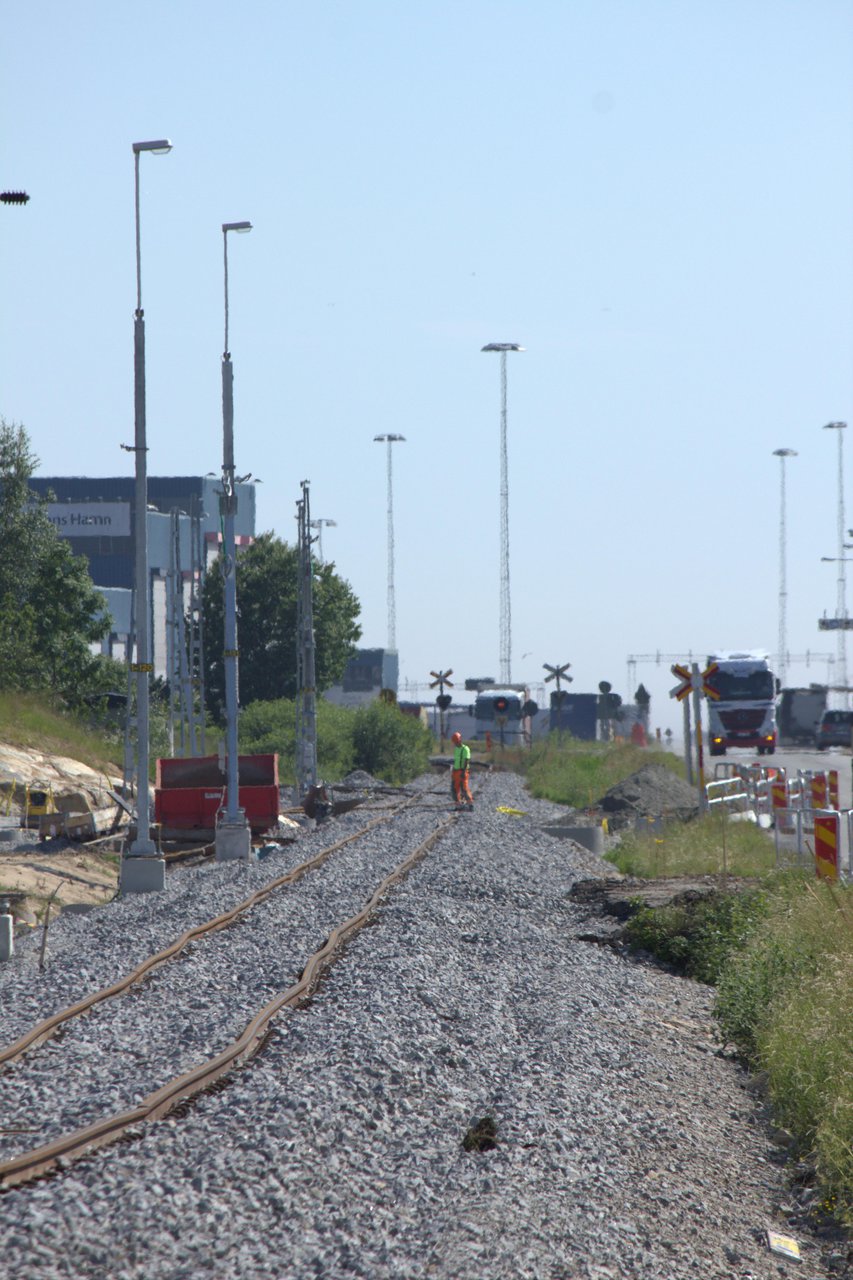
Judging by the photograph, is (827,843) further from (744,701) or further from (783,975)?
(744,701)

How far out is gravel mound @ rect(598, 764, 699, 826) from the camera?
30922mm

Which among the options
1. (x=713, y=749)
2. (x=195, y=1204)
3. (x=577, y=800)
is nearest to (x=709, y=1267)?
(x=195, y=1204)

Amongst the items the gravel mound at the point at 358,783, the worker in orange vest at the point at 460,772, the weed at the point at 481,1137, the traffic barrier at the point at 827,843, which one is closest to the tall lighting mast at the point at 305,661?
the worker in orange vest at the point at 460,772

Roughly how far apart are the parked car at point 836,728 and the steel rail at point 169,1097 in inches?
2481

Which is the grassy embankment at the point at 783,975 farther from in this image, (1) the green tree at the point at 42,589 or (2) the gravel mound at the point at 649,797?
(1) the green tree at the point at 42,589

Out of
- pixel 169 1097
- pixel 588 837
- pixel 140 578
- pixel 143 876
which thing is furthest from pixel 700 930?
pixel 588 837

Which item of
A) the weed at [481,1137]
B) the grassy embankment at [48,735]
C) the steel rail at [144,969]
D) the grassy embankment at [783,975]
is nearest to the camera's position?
the weed at [481,1137]

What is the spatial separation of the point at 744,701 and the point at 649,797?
1927cm

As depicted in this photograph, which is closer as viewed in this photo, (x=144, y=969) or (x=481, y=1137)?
(x=481, y=1137)

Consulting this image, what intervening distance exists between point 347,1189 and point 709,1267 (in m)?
1.57

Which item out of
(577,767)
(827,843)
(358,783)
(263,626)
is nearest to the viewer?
(827,843)

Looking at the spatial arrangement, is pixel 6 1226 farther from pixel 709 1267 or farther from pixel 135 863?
pixel 135 863

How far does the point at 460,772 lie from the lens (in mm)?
31453

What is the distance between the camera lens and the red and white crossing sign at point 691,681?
81.7 feet
